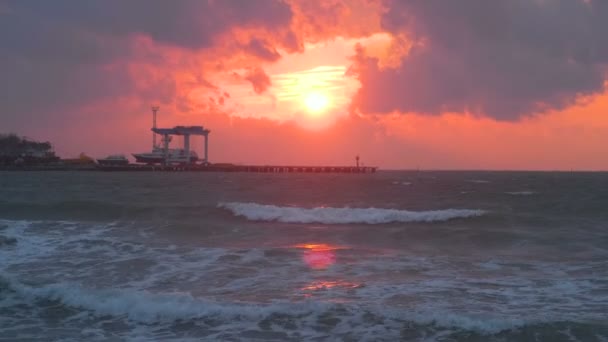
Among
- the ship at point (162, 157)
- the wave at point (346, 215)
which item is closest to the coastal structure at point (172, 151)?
the ship at point (162, 157)

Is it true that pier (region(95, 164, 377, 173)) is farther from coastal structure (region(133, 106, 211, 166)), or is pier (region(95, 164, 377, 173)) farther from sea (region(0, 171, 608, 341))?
sea (region(0, 171, 608, 341))

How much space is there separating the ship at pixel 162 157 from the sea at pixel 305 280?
9815 centimetres

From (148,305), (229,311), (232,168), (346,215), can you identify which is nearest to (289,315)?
(229,311)

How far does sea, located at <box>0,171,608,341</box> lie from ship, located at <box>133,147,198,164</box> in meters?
98.2

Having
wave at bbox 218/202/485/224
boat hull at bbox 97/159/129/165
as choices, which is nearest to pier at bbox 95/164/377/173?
boat hull at bbox 97/159/129/165

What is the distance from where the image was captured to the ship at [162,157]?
11906 cm

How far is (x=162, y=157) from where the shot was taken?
392 feet

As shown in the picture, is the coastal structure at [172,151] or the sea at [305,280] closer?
the sea at [305,280]

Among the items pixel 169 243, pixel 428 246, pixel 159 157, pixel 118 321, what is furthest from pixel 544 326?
pixel 159 157

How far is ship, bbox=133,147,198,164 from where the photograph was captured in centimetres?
11906

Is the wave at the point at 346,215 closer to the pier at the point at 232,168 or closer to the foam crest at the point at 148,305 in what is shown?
the foam crest at the point at 148,305

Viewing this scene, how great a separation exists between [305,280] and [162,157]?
11260cm

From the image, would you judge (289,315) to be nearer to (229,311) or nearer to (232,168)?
(229,311)

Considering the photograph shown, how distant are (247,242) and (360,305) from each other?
880 cm
